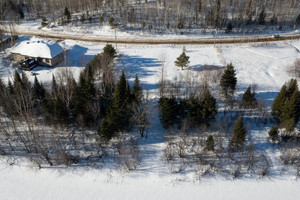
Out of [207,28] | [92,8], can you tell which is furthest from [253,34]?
[92,8]

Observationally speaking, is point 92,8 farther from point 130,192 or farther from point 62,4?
point 130,192

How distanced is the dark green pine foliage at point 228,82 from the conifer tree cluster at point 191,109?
290 inches

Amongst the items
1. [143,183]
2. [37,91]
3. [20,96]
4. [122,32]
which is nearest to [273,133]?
[143,183]

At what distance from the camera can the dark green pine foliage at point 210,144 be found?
32.9 meters

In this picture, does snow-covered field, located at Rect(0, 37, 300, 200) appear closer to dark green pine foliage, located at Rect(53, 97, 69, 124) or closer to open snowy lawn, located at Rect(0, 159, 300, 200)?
open snowy lawn, located at Rect(0, 159, 300, 200)

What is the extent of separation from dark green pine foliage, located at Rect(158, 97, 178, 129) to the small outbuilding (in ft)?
93.7

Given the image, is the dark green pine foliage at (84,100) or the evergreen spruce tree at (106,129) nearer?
the evergreen spruce tree at (106,129)

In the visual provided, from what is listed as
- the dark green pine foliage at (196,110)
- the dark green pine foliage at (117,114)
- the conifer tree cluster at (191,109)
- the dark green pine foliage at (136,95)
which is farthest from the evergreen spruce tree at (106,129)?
the dark green pine foliage at (196,110)

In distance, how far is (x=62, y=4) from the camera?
90062mm

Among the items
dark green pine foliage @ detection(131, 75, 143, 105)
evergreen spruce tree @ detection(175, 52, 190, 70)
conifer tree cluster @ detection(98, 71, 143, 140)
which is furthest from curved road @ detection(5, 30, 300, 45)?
conifer tree cluster @ detection(98, 71, 143, 140)

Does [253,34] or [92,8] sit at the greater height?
[92,8]

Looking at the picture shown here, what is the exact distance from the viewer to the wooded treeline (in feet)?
257

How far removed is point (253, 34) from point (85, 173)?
63534mm

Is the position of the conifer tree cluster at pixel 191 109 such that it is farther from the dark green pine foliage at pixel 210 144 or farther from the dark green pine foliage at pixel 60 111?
the dark green pine foliage at pixel 60 111
